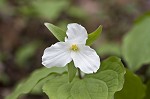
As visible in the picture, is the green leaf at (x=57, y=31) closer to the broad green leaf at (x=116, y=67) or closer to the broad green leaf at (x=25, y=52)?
the broad green leaf at (x=116, y=67)

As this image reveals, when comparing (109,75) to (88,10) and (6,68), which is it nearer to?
(6,68)

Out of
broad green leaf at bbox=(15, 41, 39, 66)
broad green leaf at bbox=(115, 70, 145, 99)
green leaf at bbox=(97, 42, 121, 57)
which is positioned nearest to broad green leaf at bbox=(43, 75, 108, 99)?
broad green leaf at bbox=(115, 70, 145, 99)

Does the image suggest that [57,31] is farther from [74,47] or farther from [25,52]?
[25,52]

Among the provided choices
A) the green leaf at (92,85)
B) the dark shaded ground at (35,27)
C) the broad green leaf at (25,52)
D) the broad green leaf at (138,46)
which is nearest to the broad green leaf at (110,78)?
the green leaf at (92,85)

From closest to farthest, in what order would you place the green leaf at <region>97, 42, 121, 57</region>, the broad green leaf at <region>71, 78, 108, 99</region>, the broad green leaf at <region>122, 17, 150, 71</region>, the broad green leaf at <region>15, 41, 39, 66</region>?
the broad green leaf at <region>71, 78, 108, 99</region> → the broad green leaf at <region>122, 17, 150, 71</region> → the green leaf at <region>97, 42, 121, 57</region> → the broad green leaf at <region>15, 41, 39, 66</region>

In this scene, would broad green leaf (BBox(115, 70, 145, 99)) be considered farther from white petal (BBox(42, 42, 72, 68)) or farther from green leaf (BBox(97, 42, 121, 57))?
green leaf (BBox(97, 42, 121, 57))
